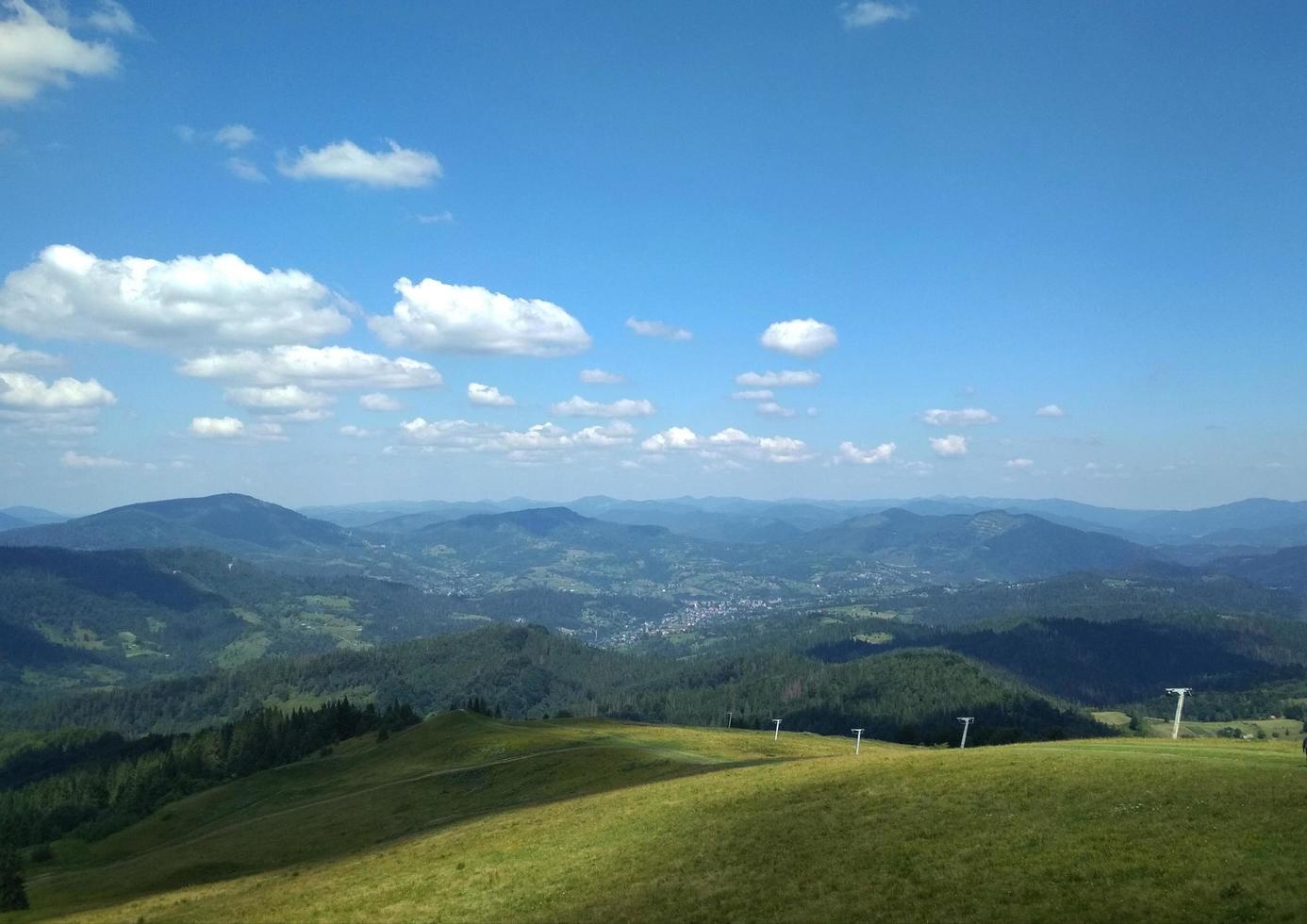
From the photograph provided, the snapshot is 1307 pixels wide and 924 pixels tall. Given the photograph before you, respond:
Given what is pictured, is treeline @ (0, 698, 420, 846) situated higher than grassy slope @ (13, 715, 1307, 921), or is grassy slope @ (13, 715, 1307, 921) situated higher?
grassy slope @ (13, 715, 1307, 921)

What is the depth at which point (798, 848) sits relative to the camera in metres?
36.5

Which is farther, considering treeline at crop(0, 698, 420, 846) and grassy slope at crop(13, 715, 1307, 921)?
treeline at crop(0, 698, 420, 846)

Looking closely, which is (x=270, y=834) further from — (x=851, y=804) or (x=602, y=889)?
(x=851, y=804)

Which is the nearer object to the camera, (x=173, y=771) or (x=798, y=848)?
(x=798, y=848)

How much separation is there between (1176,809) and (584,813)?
3430cm

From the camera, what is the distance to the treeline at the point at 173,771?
153625mm

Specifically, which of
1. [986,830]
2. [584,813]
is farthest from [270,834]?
[986,830]

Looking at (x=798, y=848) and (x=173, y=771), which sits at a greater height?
(x=798, y=848)

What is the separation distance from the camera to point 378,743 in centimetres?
14125

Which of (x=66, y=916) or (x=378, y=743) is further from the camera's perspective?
(x=378, y=743)

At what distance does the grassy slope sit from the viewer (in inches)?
1070

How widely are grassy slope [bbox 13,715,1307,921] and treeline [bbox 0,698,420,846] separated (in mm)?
92834

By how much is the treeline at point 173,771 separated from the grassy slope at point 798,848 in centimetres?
9283

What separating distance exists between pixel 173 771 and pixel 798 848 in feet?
583
